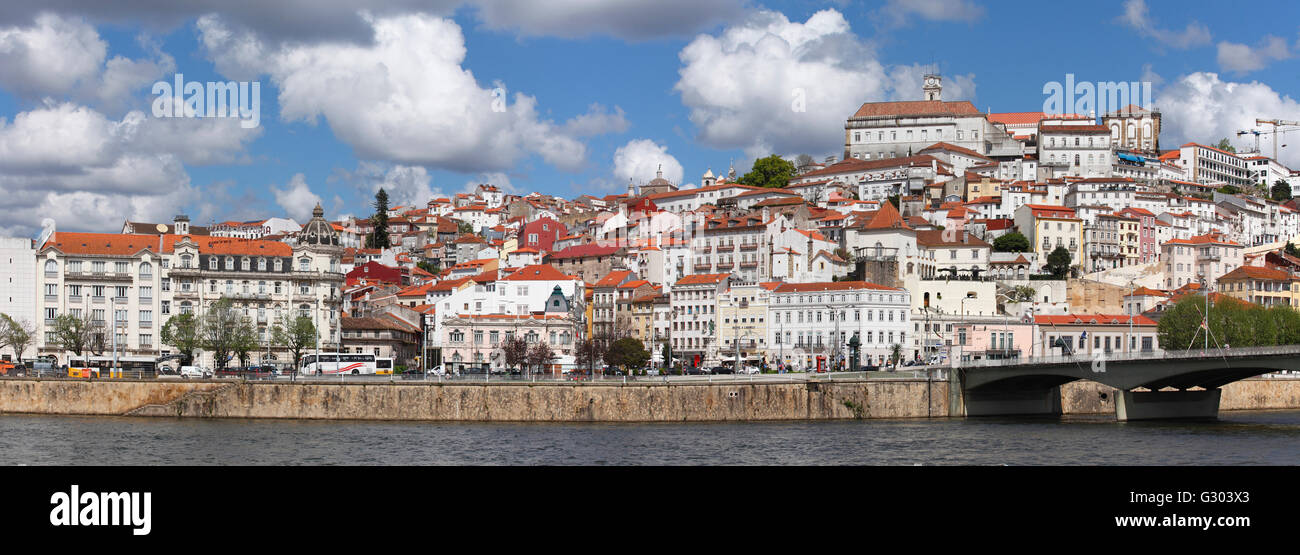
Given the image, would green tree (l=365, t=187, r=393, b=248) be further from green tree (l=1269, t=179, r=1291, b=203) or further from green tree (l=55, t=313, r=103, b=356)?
green tree (l=1269, t=179, r=1291, b=203)

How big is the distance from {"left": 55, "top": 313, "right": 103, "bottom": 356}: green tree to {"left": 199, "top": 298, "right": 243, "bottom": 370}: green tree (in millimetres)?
6390

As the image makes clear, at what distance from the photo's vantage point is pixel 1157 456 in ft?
145

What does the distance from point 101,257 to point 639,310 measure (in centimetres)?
4084

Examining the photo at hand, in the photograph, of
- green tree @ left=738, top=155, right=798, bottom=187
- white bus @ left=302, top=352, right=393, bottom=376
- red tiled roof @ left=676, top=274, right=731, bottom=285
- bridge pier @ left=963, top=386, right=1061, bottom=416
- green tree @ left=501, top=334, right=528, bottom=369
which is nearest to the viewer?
bridge pier @ left=963, top=386, right=1061, bottom=416

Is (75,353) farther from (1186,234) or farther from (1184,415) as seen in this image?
(1186,234)

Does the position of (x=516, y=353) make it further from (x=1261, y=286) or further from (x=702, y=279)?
(x=1261, y=286)

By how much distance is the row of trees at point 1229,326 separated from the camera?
85500mm

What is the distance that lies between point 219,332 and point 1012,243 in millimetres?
73496

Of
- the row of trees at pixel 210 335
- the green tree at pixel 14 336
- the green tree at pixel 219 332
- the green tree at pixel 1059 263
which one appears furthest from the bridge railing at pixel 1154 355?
the green tree at pixel 14 336

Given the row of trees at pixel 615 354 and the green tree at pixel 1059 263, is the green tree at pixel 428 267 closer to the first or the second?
the row of trees at pixel 615 354

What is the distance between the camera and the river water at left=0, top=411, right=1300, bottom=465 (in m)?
42.2

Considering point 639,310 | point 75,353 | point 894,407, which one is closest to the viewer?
point 894,407

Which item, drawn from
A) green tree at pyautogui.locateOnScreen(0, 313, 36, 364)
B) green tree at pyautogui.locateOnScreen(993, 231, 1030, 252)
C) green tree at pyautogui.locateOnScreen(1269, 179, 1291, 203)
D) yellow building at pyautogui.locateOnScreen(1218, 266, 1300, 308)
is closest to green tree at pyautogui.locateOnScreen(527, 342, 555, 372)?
green tree at pyautogui.locateOnScreen(0, 313, 36, 364)
